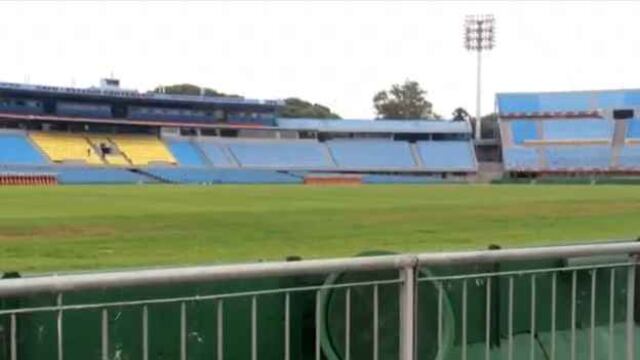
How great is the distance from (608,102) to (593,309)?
93.2 metres

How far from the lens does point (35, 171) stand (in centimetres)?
6888

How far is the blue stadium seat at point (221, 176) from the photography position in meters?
72.7

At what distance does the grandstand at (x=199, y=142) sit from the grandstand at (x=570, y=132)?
5567 mm

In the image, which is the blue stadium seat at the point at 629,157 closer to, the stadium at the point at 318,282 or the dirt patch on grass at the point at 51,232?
the stadium at the point at 318,282

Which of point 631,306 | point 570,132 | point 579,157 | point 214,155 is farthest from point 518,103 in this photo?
point 631,306

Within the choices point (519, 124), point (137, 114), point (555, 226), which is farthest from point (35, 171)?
point (555, 226)

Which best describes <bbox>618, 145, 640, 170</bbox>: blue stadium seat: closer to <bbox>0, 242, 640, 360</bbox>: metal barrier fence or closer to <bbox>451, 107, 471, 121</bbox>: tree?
<bbox>451, 107, 471, 121</bbox>: tree

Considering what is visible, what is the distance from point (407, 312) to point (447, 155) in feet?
304

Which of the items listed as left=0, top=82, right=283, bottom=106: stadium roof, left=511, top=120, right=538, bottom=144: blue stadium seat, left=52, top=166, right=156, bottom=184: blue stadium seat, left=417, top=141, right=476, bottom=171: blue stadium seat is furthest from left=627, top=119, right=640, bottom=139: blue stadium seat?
left=52, top=166, right=156, bottom=184: blue stadium seat

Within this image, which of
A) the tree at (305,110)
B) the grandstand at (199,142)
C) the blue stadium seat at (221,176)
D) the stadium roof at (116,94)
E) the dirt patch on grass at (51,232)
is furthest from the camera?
the tree at (305,110)

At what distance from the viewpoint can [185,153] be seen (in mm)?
84312

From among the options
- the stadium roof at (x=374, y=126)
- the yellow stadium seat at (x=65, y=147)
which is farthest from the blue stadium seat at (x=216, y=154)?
the yellow stadium seat at (x=65, y=147)

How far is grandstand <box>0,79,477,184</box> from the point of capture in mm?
75188

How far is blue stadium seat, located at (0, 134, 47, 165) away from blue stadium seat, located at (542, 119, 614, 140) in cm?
5166
